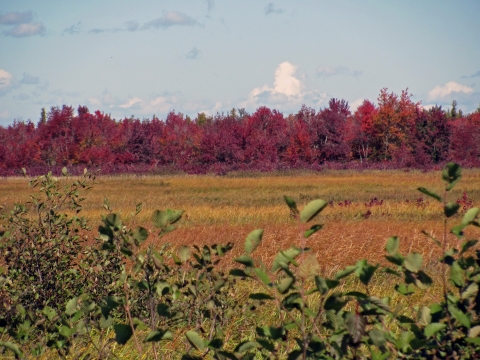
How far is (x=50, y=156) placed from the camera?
5347 cm

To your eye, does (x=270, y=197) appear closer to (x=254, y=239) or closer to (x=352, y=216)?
(x=352, y=216)

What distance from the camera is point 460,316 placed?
2.11 meters

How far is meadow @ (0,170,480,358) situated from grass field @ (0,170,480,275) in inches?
0.9

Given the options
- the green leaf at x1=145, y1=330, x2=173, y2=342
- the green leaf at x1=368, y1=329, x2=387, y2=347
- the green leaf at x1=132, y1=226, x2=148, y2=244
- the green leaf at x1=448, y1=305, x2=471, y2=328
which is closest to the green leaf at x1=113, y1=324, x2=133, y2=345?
the green leaf at x1=145, y1=330, x2=173, y2=342

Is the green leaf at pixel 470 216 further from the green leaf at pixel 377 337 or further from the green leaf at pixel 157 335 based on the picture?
the green leaf at pixel 157 335

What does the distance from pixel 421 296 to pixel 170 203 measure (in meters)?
15.3

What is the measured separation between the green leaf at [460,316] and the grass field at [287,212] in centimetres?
131

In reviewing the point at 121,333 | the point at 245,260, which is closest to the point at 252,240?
the point at 245,260

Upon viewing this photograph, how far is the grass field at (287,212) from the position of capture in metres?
10.8

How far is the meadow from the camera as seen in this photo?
344 inches

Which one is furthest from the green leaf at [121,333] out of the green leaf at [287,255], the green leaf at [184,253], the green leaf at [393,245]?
the green leaf at [393,245]

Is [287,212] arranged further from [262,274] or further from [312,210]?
[312,210]

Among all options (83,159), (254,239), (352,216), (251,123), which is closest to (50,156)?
(83,159)

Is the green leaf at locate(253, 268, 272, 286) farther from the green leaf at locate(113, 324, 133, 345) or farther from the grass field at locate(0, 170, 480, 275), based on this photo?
the grass field at locate(0, 170, 480, 275)
